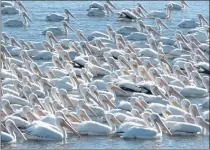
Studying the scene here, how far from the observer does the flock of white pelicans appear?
65.3 ft

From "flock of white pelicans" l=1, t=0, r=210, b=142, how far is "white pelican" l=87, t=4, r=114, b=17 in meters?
3.41

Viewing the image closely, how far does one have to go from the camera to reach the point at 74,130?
19781 mm

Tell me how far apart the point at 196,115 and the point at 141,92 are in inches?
116

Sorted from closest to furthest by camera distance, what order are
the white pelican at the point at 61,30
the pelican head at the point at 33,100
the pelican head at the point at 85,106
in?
the pelican head at the point at 85,106
the pelican head at the point at 33,100
the white pelican at the point at 61,30

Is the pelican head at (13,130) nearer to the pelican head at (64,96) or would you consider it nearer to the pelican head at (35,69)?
the pelican head at (64,96)

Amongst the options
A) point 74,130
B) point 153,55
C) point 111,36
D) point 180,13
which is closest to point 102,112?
point 74,130

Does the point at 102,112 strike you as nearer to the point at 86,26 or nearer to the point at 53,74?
the point at 53,74

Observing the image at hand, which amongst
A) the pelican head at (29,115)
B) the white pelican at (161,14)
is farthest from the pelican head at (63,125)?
the white pelican at (161,14)

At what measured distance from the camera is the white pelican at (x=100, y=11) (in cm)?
3853

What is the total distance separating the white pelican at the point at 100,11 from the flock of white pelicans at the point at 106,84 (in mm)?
3414

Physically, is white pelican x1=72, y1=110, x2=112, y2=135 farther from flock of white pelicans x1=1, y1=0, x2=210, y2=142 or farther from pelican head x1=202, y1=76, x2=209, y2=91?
pelican head x1=202, y1=76, x2=209, y2=91

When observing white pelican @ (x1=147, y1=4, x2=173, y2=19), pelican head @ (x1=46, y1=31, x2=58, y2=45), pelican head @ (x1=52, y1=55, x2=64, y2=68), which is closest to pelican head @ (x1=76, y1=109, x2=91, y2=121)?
pelican head @ (x1=52, y1=55, x2=64, y2=68)

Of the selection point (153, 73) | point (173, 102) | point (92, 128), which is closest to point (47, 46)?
point (153, 73)

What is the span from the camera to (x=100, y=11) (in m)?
38.8
